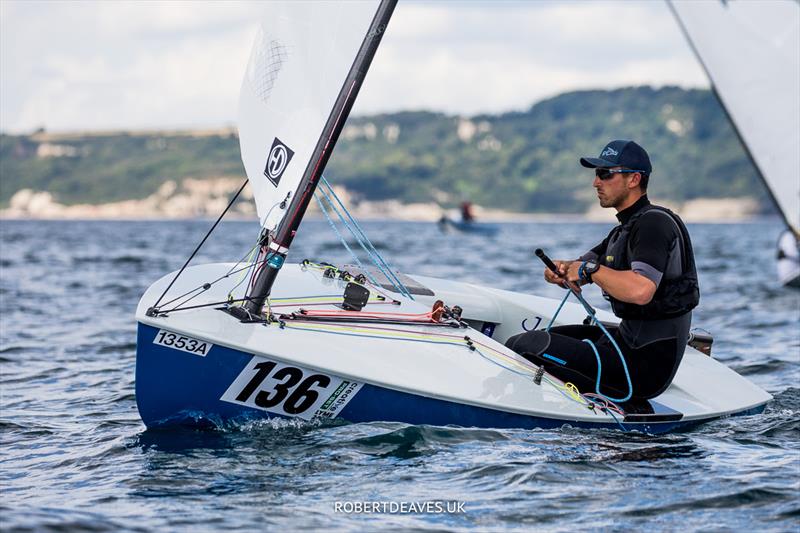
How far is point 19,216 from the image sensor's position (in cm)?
12656

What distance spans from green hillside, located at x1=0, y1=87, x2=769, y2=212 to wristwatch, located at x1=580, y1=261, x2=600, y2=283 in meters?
117

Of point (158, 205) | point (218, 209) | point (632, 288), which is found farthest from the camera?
point (218, 209)

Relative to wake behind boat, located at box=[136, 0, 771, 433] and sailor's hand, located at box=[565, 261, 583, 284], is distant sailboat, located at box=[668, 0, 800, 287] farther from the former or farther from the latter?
wake behind boat, located at box=[136, 0, 771, 433]

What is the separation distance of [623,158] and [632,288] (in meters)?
0.78

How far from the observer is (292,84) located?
5.67 meters

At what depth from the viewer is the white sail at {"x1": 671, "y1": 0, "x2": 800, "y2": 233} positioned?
605cm

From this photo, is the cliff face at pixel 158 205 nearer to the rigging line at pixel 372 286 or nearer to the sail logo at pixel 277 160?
the rigging line at pixel 372 286

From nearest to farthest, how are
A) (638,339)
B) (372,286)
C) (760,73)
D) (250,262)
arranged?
(638,339), (250,262), (760,73), (372,286)

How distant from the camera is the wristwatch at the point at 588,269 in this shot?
17.3 ft

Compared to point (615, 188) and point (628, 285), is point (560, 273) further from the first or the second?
point (615, 188)

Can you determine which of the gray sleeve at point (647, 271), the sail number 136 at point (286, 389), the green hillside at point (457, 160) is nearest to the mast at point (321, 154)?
the sail number 136 at point (286, 389)

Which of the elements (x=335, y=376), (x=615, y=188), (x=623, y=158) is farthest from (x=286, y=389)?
(x=623, y=158)

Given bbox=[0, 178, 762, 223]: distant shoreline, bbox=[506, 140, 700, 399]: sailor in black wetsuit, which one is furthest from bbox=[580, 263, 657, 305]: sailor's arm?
bbox=[0, 178, 762, 223]: distant shoreline

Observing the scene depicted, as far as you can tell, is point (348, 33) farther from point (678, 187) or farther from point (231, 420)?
point (678, 187)
